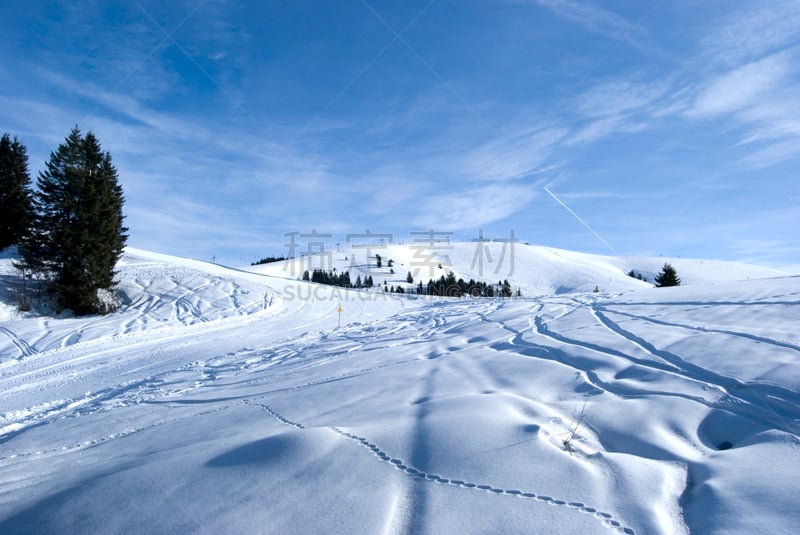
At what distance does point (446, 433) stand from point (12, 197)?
34.4m

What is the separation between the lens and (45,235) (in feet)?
77.7

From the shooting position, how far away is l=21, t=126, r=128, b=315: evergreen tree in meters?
22.3

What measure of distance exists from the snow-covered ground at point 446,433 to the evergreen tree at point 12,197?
861 inches

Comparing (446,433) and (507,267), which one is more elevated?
(507,267)

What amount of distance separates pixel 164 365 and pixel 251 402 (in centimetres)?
625

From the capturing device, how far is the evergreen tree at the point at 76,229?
73.2 ft

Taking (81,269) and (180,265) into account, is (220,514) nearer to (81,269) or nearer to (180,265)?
(81,269)

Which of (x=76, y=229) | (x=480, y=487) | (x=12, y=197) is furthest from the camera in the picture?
(x=12, y=197)

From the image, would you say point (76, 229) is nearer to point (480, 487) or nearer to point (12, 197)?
point (12, 197)

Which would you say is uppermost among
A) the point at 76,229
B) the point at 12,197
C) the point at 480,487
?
the point at 12,197

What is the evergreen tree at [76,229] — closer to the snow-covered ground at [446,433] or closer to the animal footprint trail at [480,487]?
the snow-covered ground at [446,433]

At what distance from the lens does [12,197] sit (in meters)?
27.2

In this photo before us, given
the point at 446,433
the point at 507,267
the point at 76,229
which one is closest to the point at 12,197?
the point at 76,229

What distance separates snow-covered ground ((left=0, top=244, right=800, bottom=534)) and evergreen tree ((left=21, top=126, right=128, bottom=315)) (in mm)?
12892
